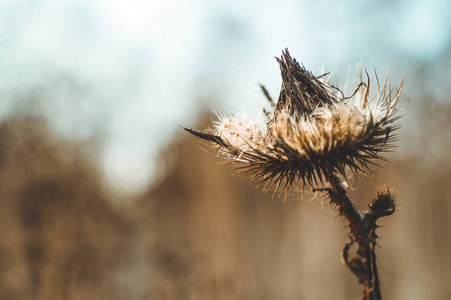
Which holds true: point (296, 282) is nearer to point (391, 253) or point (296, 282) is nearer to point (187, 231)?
point (391, 253)

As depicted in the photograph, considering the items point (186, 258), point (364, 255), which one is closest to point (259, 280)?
point (186, 258)

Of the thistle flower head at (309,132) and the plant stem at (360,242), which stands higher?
the thistle flower head at (309,132)

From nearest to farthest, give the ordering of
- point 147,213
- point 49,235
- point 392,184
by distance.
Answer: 1. point 392,184
2. point 49,235
3. point 147,213

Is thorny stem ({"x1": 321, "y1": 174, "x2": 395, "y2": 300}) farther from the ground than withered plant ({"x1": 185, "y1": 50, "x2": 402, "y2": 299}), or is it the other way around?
withered plant ({"x1": 185, "y1": 50, "x2": 402, "y2": 299})

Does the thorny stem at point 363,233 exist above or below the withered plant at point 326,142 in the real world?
below

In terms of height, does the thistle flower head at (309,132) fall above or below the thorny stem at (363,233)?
above

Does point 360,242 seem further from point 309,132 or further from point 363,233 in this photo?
point 309,132
